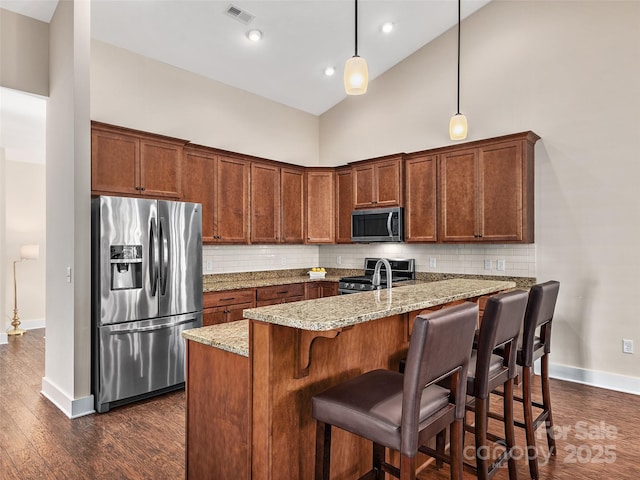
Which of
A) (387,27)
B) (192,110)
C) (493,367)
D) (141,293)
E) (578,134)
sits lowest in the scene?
(493,367)

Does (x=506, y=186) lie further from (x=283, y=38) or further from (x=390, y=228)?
(x=283, y=38)

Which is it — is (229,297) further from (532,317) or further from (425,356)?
(425,356)

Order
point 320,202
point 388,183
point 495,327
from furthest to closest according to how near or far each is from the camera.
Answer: point 320,202 → point 388,183 → point 495,327

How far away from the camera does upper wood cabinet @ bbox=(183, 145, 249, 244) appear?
436 centimetres

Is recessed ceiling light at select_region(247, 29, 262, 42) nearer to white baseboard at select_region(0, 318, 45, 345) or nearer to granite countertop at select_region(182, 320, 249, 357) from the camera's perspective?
granite countertop at select_region(182, 320, 249, 357)

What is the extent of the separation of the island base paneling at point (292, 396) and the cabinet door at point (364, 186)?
3337mm

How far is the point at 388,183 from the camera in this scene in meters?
4.99

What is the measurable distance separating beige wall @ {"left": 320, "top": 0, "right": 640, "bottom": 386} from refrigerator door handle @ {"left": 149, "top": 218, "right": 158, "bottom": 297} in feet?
11.8

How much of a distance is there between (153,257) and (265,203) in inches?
74.9

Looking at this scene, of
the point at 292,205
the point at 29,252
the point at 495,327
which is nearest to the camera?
the point at 495,327

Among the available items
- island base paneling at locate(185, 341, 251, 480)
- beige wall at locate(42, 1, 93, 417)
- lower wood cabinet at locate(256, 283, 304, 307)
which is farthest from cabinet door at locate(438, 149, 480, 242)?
beige wall at locate(42, 1, 93, 417)

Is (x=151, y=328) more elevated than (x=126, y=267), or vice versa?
(x=126, y=267)

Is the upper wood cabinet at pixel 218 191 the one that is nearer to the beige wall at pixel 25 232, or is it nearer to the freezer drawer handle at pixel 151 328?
the freezer drawer handle at pixel 151 328

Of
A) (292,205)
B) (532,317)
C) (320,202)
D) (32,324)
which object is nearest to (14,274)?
(32,324)
